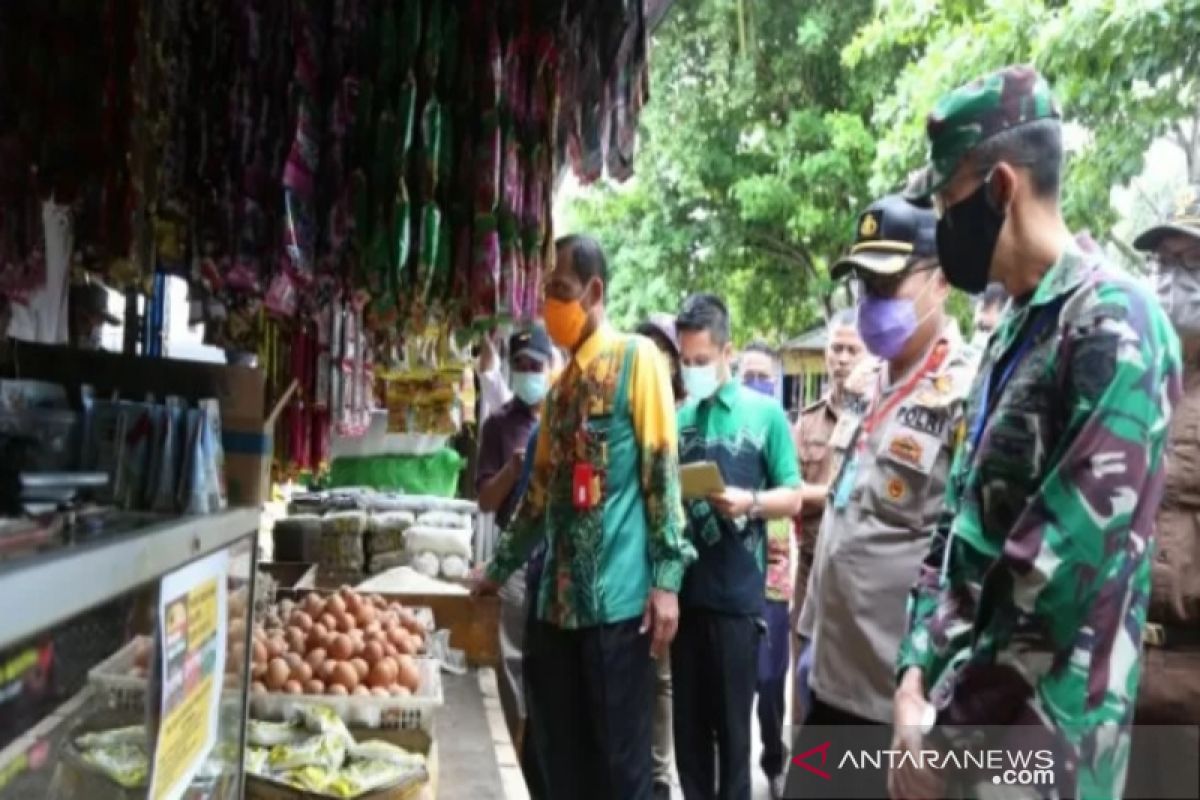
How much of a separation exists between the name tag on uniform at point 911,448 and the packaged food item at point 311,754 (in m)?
1.49

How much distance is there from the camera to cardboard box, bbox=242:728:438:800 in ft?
8.34

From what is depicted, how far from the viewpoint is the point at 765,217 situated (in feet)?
41.3

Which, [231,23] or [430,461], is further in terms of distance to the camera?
[430,461]

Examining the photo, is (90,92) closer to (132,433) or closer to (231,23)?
(231,23)

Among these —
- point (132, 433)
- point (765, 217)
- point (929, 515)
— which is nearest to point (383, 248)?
point (132, 433)

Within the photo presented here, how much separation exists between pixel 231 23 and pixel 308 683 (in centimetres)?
178

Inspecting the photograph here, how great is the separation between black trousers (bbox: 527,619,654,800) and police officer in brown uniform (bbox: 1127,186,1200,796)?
130 centimetres

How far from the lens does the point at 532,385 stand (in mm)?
5020

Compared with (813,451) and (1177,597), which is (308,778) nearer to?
(1177,597)

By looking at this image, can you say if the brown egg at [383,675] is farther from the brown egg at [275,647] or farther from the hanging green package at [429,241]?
the hanging green package at [429,241]

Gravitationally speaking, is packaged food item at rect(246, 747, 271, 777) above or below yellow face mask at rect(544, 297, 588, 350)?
below

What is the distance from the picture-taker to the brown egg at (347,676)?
3.19 m

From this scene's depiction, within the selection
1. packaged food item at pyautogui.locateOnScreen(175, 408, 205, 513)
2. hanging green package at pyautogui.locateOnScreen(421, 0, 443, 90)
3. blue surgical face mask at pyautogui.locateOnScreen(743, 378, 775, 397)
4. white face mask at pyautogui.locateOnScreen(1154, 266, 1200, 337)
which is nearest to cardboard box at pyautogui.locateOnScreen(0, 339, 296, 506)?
packaged food item at pyautogui.locateOnScreen(175, 408, 205, 513)

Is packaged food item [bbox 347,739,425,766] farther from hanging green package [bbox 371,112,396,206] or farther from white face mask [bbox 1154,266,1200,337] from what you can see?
white face mask [bbox 1154,266,1200,337]
